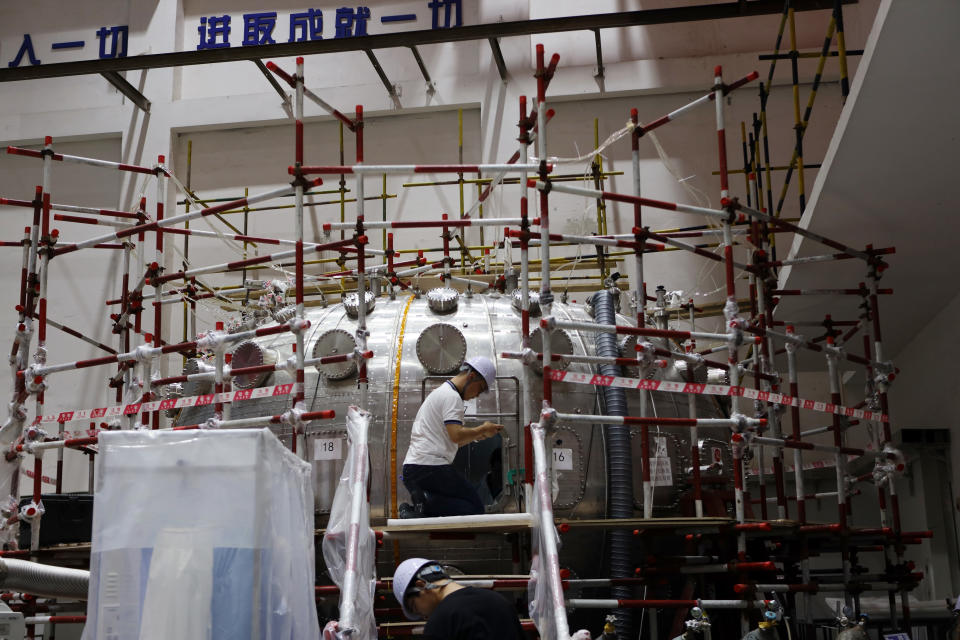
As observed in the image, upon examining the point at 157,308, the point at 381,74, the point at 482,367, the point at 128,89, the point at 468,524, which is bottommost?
the point at 468,524

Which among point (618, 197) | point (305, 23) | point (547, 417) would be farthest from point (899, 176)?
point (305, 23)

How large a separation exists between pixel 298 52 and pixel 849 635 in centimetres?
1390

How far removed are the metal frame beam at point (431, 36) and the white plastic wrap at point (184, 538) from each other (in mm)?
14287

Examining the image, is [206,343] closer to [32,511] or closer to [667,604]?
[32,511]

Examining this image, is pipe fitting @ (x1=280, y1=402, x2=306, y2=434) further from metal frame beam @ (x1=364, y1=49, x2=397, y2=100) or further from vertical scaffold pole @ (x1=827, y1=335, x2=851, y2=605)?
metal frame beam @ (x1=364, y1=49, x2=397, y2=100)

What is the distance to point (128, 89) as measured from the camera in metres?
21.3

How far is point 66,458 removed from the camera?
66.7 feet

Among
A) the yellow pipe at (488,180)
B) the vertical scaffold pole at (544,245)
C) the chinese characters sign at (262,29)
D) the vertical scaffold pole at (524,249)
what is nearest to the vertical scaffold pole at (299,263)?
the vertical scaffold pole at (524,249)

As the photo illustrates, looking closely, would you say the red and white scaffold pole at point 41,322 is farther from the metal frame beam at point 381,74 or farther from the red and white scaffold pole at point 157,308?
the metal frame beam at point 381,74

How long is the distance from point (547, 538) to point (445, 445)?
2.44 m

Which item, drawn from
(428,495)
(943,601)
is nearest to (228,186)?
(428,495)

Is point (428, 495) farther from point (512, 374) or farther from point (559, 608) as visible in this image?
point (559, 608)

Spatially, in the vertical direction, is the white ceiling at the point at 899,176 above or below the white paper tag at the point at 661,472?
above

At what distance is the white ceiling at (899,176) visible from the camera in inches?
398
